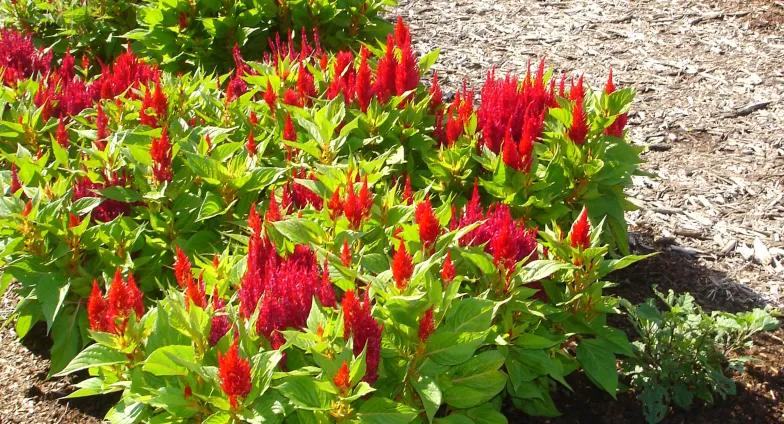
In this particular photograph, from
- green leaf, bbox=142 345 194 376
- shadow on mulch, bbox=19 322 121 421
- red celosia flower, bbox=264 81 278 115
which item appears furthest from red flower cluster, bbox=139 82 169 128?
green leaf, bbox=142 345 194 376

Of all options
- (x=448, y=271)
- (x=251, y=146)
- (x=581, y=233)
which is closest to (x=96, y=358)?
(x=448, y=271)

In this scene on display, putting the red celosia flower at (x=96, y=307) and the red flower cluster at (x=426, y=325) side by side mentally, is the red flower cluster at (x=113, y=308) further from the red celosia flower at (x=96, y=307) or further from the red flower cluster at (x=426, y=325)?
the red flower cluster at (x=426, y=325)

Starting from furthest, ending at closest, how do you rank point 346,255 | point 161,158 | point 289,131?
point 289,131, point 161,158, point 346,255

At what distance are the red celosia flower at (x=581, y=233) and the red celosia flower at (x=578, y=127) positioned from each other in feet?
2.79

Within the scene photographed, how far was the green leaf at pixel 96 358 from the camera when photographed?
2799 millimetres

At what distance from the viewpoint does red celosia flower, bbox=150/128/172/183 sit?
11.8 ft

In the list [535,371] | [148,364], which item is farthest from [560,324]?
[148,364]

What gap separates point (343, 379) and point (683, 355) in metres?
1.92

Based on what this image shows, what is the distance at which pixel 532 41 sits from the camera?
7.91 m

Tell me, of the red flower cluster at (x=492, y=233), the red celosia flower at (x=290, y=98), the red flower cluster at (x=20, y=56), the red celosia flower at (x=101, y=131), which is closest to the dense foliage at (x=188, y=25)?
the red flower cluster at (x=20, y=56)

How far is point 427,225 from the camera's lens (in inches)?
117

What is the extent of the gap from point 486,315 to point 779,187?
11.9 feet

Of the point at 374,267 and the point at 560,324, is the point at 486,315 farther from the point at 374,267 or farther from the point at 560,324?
the point at 560,324

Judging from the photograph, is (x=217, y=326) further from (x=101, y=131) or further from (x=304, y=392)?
(x=101, y=131)
